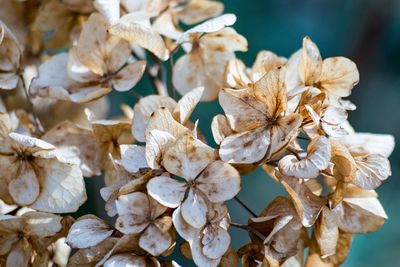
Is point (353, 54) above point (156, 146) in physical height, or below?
below

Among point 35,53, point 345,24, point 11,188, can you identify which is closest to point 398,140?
point 345,24

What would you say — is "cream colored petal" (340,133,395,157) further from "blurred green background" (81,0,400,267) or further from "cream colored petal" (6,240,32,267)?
"blurred green background" (81,0,400,267)

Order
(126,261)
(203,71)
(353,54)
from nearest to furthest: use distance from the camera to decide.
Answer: (126,261) < (203,71) < (353,54)

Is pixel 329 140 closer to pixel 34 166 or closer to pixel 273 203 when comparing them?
pixel 273 203

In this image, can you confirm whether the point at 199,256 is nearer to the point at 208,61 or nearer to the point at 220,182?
the point at 220,182

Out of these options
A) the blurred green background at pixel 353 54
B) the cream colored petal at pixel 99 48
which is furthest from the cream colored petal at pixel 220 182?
the blurred green background at pixel 353 54

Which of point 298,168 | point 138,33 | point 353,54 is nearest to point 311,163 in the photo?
point 298,168
